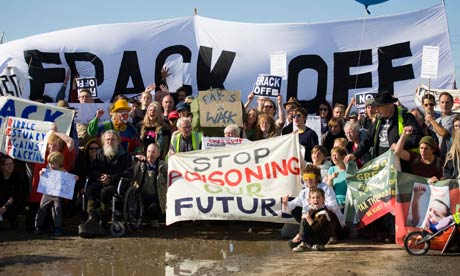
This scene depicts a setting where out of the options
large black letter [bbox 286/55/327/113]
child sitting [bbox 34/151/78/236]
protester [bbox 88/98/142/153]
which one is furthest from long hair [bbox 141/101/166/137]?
large black letter [bbox 286/55/327/113]

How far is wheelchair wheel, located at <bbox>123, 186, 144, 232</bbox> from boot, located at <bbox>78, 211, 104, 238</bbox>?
37 centimetres

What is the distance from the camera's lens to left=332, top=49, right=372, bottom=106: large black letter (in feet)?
44.9

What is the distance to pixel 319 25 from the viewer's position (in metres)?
14.1

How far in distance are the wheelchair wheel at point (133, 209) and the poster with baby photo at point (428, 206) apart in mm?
3516

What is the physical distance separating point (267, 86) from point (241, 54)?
2.08 m

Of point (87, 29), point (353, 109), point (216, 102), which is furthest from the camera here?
point (87, 29)

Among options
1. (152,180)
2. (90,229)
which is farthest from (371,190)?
(90,229)

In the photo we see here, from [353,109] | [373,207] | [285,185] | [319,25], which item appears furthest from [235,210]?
[319,25]

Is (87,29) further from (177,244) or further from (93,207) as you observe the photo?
(177,244)

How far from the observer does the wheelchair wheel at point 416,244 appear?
838 cm

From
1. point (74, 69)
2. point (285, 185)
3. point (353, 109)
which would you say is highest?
point (74, 69)

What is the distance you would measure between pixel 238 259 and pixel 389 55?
6.73m

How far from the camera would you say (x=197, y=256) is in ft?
28.1

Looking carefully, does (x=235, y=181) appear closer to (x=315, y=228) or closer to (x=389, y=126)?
(x=315, y=228)
